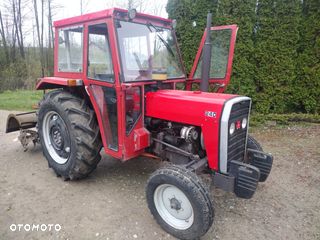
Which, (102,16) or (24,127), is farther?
(24,127)

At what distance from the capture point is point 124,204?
3.08m

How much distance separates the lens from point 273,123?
21.0 feet

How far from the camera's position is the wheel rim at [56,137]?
135 inches

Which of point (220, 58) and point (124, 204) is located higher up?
point (220, 58)

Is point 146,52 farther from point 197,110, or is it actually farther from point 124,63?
point 197,110

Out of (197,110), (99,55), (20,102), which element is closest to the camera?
(197,110)

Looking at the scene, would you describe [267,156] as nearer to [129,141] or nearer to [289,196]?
[289,196]

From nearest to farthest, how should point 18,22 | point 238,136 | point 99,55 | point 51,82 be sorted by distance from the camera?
point 238,136 < point 99,55 < point 51,82 < point 18,22

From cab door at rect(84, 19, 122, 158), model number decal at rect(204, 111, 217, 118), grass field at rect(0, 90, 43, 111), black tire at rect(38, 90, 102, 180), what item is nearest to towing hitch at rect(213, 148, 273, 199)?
model number decal at rect(204, 111, 217, 118)

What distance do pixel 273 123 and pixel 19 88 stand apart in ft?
43.3

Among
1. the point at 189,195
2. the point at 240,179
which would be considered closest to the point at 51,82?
the point at 189,195

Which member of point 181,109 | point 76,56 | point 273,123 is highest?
point 76,56

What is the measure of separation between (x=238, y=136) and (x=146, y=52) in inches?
62.3

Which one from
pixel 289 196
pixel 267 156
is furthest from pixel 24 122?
pixel 289 196
